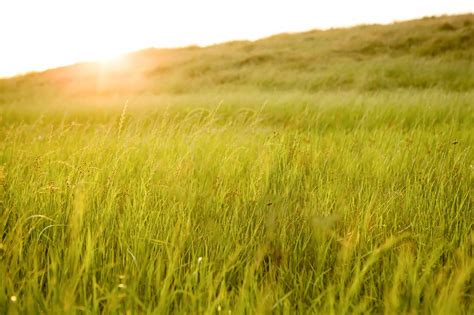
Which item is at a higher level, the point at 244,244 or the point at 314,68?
the point at 314,68

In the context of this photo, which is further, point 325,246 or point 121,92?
point 121,92

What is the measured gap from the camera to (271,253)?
5.48ft

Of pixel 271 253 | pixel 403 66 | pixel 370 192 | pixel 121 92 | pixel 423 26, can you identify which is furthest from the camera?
pixel 423 26

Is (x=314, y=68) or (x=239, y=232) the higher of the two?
(x=314, y=68)

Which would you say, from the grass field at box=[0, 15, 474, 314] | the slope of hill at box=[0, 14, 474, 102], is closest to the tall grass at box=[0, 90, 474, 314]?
the grass field at box=[0, 15, 474, 314]

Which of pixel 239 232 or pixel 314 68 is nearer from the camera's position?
pixel 239 232

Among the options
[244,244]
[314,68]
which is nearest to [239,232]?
[244,244]

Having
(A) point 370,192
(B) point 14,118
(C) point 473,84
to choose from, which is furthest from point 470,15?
(A) point 370,192

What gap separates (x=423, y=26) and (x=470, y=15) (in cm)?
399

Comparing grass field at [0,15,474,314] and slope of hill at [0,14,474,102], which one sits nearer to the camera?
grass field at [0,15,474,314]

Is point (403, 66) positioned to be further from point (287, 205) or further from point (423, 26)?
point (287, 205)

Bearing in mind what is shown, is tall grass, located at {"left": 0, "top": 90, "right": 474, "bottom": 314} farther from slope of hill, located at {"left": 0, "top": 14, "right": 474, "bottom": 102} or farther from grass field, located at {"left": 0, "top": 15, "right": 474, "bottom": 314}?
slope of hill, located at {"left": 0, "top": 14, "right": 474, "bottom": 102}

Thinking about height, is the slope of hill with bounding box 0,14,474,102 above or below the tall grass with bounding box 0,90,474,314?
above

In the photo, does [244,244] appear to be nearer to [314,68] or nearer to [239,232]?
[239,232]
